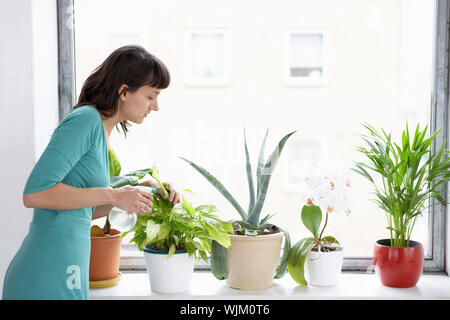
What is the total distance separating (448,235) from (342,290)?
0.53 metres

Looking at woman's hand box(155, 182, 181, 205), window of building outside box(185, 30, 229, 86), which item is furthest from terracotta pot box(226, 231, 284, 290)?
window of building outside box(185, 30, 229, 86)

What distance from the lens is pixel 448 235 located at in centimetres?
185

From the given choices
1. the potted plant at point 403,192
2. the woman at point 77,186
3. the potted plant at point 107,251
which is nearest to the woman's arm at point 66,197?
the woman at point 77,186

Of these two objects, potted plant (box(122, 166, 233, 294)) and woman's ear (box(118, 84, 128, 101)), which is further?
potted plant (box(122, 166, 233, 294))

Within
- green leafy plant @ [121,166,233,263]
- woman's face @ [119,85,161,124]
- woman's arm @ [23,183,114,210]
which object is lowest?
green leafy plant @ [121,166,233,263]

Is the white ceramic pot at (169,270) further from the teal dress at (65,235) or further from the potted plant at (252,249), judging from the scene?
the teal dress at (65,235)

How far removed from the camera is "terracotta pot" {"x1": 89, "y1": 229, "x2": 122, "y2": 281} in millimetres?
1660

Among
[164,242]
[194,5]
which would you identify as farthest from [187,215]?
[194,5]

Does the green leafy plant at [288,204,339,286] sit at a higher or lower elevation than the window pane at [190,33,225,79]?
lower

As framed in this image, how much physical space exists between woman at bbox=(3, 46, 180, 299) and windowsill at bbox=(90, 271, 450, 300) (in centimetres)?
40

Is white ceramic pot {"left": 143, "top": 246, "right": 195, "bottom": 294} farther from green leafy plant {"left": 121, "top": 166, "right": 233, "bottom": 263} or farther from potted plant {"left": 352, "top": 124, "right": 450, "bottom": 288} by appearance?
potted plant {"left": 352, "top": 124, "right": 450, "bottom": 288}

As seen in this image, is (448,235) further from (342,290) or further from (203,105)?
A: (203,105)

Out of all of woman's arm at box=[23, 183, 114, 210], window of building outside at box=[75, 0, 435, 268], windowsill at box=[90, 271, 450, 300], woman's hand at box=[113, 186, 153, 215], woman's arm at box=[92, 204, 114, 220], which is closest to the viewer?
woman's arm at box=[23, 183, 114, 210]

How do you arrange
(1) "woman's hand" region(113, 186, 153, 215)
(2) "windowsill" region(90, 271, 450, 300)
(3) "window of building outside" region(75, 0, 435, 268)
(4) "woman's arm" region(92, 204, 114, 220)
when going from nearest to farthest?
(1) "woman's hand" region(113, 186, 153, 215)
(4) "woman's arm" region(92, 204, 114, 220)
(2) "windowsill" region(90, 271, 450, 300)
(3) "window of building outside" region(75, 0, 435, 268)
